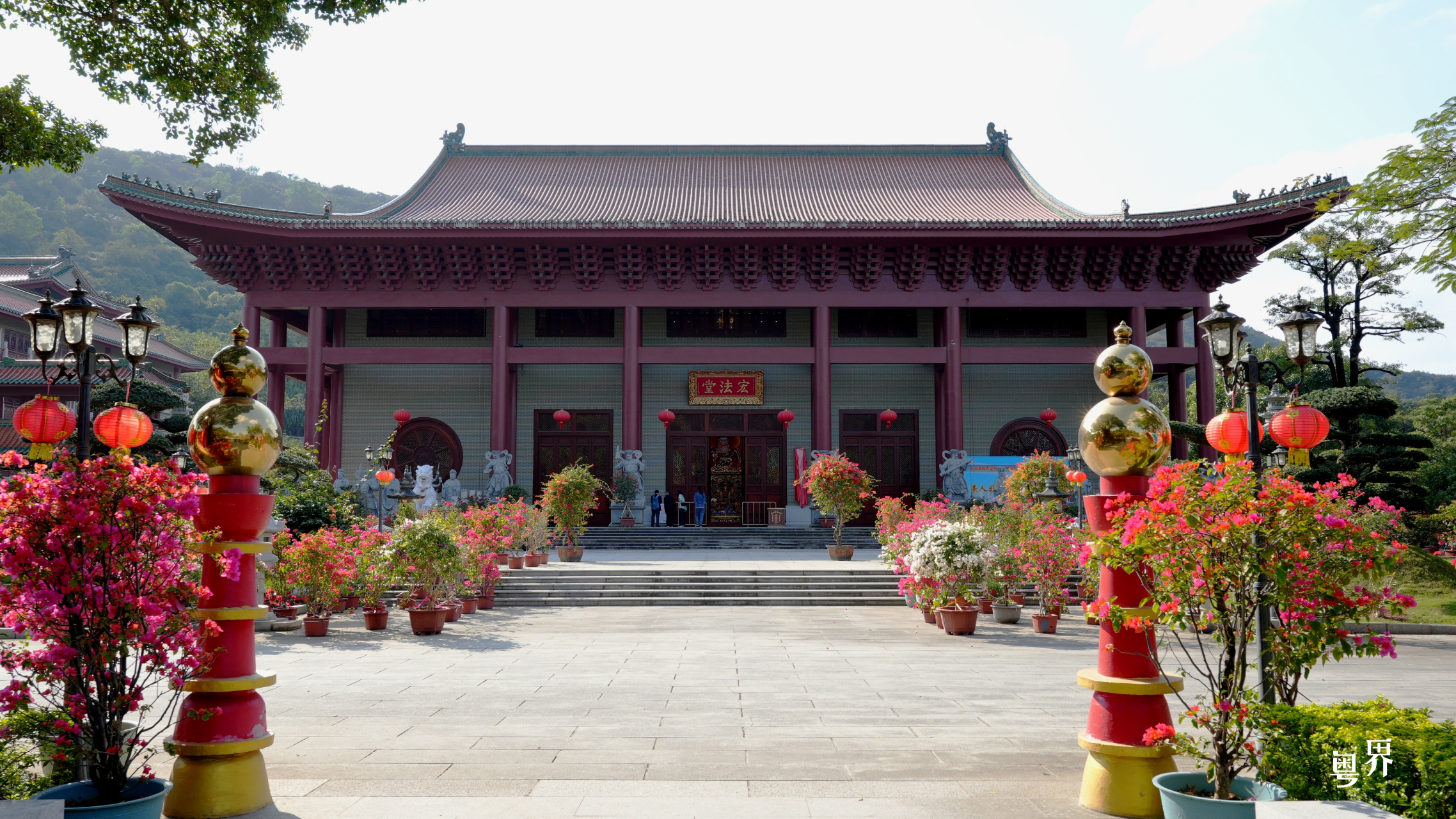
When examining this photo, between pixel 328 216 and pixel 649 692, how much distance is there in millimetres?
16290

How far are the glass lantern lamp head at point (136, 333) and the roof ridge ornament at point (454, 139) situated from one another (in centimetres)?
1988

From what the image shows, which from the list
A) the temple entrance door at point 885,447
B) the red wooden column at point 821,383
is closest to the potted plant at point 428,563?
the red wooden column at point 821,383

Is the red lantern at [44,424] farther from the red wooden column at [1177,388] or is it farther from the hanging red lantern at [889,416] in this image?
the red wooden column at [1177,388]

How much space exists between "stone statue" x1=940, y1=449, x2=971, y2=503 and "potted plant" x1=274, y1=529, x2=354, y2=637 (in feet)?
42.1

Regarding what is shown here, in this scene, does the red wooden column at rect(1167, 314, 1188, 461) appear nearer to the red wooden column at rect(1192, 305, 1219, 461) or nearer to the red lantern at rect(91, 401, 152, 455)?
the red wooden column at rect(1192, 305, 1219, 461)

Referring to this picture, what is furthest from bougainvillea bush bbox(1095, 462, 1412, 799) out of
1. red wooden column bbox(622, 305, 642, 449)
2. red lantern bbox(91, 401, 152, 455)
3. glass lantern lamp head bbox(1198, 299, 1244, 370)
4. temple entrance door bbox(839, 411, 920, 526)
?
temple entrance door bbox(839, 411, 920, 526)

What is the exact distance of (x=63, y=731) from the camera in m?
3.29

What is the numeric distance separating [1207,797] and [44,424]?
25.5 ft

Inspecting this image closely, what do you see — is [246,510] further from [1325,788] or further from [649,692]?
[1325,788]

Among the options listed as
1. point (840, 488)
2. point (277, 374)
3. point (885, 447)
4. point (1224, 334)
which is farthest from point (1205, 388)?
point (277, 374)

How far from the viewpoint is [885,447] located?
69.1ft

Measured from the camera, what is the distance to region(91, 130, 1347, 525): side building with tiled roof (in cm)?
1881

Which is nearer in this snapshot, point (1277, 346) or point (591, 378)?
point (591, 378)

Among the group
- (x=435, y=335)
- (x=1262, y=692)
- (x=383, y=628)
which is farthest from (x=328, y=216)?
(x=1262, y=692)
